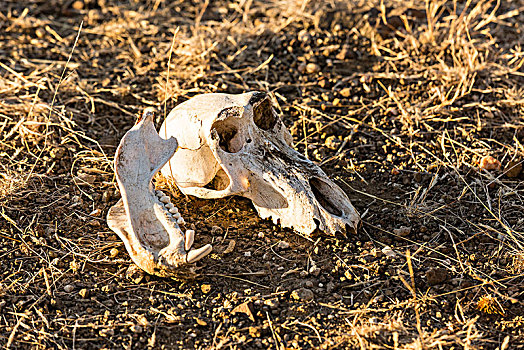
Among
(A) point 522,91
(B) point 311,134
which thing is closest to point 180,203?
(B) point 311,134

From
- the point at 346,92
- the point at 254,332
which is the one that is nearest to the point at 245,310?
the point at 254,332

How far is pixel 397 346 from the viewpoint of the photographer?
2998 millimetres

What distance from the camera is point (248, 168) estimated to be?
364cm

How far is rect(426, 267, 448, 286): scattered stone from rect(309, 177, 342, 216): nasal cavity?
0.55 m

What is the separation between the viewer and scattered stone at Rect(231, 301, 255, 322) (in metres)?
3.17

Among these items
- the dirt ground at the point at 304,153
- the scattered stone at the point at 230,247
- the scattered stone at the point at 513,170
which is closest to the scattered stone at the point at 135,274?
the dirt ground at the point at 304,153

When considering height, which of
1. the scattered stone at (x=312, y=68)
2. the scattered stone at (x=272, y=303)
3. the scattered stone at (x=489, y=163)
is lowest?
the scattered stone at (x=272, y=303)

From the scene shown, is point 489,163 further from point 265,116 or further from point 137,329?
point 137,329

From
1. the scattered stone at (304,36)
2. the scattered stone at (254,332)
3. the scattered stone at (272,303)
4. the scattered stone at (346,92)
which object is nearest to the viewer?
the scattered stone at (254,332)

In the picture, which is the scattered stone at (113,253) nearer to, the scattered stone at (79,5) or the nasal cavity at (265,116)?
the nasal cavity at (265,116)

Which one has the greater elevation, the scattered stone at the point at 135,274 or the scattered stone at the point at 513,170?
the scattered stone at the point at 513,170

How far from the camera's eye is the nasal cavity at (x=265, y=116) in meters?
3.81

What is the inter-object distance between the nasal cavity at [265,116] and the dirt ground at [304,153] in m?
0.46

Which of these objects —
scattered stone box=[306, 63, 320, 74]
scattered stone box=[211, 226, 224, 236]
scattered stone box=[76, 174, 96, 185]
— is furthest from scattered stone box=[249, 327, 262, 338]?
scattered stone box=[306, 63, 320, 74]
